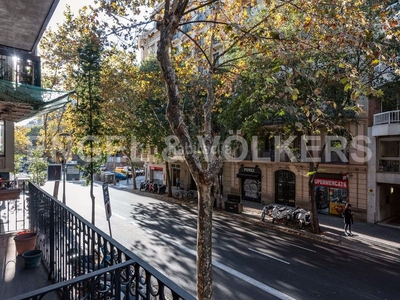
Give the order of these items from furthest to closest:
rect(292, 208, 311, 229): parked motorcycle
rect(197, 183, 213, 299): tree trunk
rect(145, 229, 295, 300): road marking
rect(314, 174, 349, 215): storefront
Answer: rect(314, 174, 349, 215): storefront < rect(292, 208, 311, 229): parked motorcycle < rect(145, 229, 295, 300): road marking < rect(197, 183, 213, 299): tree trunk

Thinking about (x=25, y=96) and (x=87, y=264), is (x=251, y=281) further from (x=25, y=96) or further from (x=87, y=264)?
(x=25, y=96)

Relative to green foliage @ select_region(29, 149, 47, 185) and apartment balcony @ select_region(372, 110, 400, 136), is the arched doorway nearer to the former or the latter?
apartment balcony @ select_region(372, 110, 400, 136)

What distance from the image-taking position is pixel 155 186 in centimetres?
2792

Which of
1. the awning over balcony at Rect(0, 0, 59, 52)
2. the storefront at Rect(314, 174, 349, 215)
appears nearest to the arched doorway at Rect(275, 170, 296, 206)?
the storefront at Rect(314, 174, 349, 215)

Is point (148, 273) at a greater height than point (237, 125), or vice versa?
point (237, 125)

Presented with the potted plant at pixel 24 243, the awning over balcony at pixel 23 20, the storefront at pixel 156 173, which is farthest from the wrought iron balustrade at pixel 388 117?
the storefront at pixel 156 173

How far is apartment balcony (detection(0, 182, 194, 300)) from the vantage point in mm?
2057

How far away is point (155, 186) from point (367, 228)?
19306mm

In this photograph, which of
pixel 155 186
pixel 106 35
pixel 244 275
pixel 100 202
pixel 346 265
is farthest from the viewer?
pixel 155 186

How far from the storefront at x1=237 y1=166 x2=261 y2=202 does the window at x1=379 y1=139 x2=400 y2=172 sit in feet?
30.9

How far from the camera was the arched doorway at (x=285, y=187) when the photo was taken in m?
20.8

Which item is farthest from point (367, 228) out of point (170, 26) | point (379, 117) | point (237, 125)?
point (170, 26)

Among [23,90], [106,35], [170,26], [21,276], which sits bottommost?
[21,276]

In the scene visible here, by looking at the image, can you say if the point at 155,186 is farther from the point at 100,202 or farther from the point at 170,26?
the point at 170,26
